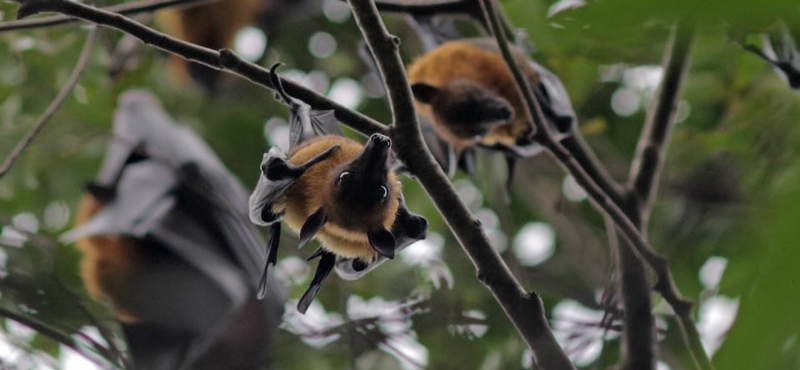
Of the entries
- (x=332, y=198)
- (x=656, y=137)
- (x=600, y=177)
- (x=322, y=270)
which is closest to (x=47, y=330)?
(x=322, y=270)

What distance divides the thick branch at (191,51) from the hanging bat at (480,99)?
1.18m

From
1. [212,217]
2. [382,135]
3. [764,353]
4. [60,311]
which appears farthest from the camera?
[212,217]

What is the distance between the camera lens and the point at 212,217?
376cm

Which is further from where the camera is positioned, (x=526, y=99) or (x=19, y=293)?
(x=19, y=293)

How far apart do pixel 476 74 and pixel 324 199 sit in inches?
59.3

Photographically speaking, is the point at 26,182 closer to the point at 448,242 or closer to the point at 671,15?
the point at 448,242

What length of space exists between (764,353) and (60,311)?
241cm

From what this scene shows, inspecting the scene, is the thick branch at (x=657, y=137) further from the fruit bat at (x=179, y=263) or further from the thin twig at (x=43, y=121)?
the thin twig at (x=43, y=121)

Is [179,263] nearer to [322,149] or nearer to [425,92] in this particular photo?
[425,92]

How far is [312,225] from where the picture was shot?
162 centimetres

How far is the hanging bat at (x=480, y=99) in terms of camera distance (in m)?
2.74

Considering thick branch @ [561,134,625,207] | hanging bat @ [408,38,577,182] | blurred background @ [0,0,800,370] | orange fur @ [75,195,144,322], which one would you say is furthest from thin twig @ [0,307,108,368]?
thick branch @ [561,134,625,207]

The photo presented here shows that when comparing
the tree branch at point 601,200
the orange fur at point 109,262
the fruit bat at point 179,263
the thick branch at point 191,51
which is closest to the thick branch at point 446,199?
the thick branch at point 191,51

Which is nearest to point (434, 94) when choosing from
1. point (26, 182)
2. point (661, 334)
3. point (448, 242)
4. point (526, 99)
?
point (526, 99)
